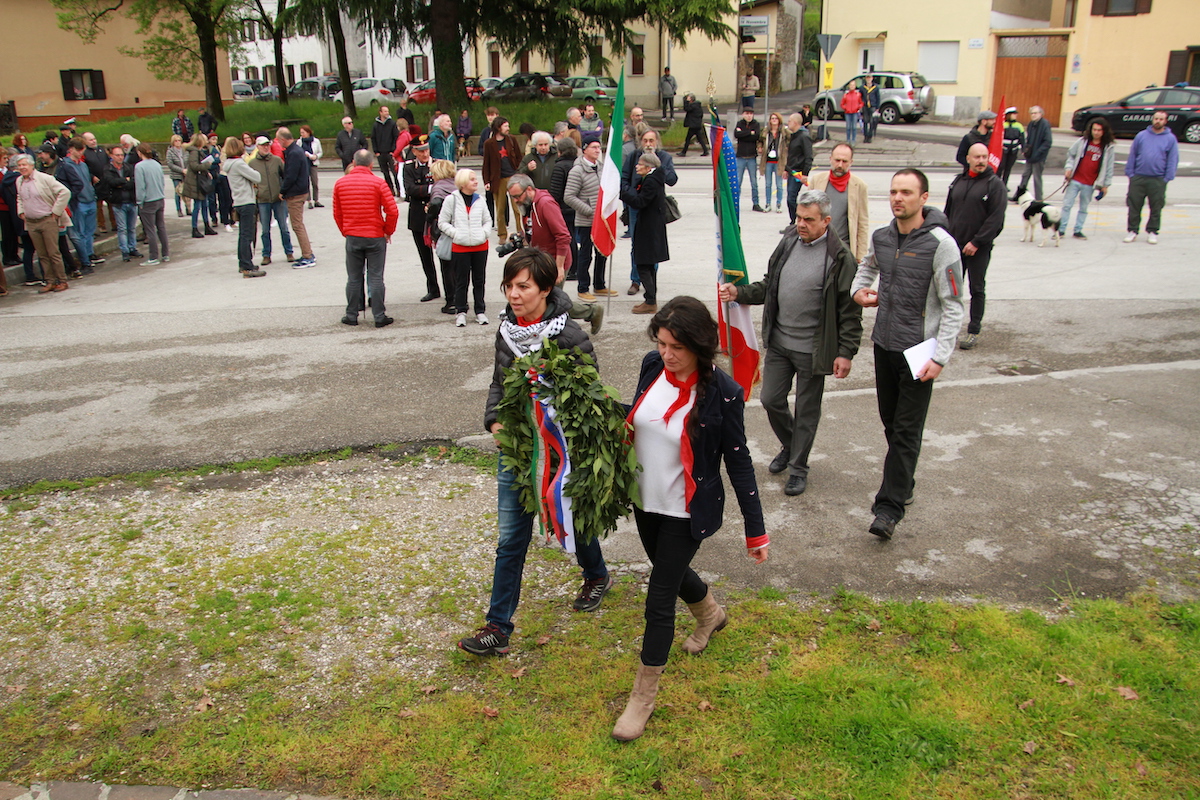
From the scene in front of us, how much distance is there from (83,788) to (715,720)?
261 centimetres

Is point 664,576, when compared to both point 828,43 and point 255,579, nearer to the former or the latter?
point 255,579

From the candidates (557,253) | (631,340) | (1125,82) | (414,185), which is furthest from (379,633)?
(1125,82)

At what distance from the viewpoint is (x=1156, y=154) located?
41.6 ft

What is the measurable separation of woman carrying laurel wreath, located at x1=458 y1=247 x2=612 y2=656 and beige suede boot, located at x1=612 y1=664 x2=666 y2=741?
64cm

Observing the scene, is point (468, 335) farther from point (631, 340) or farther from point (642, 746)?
point (642, 746)

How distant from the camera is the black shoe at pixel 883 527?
5348mm

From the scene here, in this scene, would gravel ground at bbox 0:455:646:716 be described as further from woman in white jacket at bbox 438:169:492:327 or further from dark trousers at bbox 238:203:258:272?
dark trousers at bbox 238:203:258:272

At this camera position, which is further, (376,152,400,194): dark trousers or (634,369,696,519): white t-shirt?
(376,152,400,194): dark trousers

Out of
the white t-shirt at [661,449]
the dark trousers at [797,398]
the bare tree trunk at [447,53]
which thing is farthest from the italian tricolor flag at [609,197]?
the bare tree trunk at [447,53]

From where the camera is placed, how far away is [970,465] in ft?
21.1

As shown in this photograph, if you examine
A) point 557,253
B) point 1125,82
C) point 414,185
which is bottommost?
point 557,253

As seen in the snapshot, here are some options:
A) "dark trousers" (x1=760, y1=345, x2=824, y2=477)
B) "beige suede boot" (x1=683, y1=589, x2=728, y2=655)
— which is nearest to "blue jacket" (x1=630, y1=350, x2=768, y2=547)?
"beige suede boot" (x1=683, y1=589, x2=728, y2=655)

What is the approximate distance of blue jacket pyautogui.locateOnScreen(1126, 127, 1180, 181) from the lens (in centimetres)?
1266

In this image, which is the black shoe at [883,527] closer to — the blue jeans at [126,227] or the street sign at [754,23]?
the blue jeans at [126,227]
